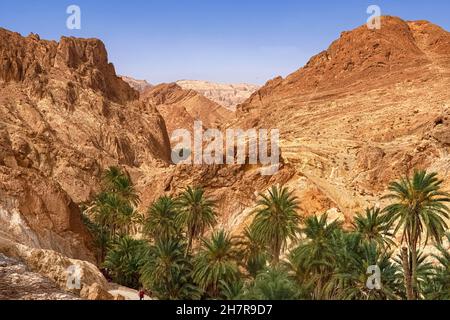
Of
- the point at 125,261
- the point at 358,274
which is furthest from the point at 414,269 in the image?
the point at 125,261

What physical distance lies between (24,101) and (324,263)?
7759 centimetres

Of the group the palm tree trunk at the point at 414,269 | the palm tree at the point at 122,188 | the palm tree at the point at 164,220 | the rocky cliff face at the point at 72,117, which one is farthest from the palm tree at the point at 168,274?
the palm tree at the point at 122,188

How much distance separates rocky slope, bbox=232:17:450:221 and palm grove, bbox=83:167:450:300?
828 cm

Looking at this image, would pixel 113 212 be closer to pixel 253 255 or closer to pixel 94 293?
pixel 253 255

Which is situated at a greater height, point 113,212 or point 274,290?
point 113,212

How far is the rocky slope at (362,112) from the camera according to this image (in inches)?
2470

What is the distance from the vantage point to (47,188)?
46719mm

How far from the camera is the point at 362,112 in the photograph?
95188 millimetres

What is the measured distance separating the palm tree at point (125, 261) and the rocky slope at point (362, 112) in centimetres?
1675

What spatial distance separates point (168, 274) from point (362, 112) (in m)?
62.1

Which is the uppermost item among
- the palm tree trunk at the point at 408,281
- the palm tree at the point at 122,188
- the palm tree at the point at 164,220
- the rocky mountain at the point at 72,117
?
the rocky mountain at the point at 72,117
